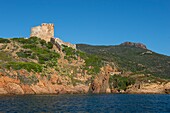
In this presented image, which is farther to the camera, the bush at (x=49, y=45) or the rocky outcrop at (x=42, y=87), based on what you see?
the bush at (x=49, y=45)

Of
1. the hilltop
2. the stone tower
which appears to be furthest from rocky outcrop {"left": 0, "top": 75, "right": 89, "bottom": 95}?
the stone tower

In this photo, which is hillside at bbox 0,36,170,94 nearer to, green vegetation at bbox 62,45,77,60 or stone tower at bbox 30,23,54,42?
green vegetation at bbox 62,45,77,60

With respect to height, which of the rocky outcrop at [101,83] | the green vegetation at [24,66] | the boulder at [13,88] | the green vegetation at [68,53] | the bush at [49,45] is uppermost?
the bush at [49,45]

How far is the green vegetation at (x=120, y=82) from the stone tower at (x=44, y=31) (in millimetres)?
40998

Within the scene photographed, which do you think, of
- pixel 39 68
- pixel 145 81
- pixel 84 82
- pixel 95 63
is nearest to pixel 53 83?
pixel 39 68

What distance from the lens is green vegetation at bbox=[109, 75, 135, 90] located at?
15065 centimetres

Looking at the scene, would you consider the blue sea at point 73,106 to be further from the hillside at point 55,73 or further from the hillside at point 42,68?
the hillside at point 55,73

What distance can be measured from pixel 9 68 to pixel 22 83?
750 cm

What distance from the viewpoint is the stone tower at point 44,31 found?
143875 mm

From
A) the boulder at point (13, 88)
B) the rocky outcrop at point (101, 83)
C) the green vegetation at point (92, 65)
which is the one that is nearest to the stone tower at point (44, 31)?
the green vegetation at point (92, 65)

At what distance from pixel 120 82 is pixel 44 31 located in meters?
48.9

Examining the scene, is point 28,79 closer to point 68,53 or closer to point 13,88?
point 13,88

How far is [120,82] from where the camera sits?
152 m

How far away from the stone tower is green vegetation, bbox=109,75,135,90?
41.0m
